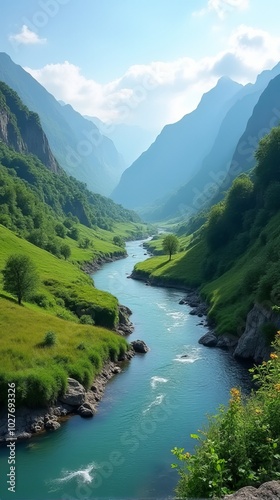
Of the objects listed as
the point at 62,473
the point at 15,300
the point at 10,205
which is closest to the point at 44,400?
the point at 62,473

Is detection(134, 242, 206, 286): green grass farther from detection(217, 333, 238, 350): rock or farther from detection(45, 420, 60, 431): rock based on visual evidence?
detection(45, 420, 60, 431): rock

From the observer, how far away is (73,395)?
53344 millimetres

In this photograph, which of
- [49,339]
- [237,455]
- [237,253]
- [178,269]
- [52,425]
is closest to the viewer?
[237,455]

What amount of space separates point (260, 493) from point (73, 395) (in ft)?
132

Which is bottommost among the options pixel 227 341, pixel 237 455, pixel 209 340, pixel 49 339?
pixel 49 339

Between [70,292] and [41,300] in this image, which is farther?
[70,292]

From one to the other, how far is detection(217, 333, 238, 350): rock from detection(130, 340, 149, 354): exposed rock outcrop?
12356mm

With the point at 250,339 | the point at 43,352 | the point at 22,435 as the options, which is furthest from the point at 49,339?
the point at 250,339

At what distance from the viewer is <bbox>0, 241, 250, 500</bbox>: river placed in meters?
38.0

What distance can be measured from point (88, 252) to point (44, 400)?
139030mm

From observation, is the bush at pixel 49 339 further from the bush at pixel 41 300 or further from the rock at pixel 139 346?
the bush at pixel 41 300

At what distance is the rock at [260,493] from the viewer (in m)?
15.7

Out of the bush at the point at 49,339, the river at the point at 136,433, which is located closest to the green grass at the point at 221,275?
the river at the point at 136,433

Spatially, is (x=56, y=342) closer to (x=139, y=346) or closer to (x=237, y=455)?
(x=139, y=346)
